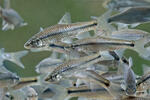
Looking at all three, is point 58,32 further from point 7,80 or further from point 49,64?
point 7,80

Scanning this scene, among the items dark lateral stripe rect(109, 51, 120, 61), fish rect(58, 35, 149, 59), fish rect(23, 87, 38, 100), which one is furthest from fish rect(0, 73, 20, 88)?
dark lateral stripe rect(109, 51, 120, 61)

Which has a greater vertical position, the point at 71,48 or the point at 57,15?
the point at 57,15

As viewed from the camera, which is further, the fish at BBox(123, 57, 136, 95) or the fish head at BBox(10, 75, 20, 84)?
the fish head at BBox(10, 75, 20, 84)

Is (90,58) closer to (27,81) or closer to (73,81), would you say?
(73,81)

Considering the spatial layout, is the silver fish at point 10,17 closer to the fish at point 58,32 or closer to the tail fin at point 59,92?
the fish at point 58,32

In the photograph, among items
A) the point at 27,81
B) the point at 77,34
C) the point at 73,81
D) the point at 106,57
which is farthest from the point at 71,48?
the point at 27,81

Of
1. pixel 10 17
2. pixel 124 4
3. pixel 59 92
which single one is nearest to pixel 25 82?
pixel 59 92

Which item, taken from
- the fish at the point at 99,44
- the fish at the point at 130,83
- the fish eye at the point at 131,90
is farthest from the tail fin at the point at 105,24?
the fish eye at the point at 131,90

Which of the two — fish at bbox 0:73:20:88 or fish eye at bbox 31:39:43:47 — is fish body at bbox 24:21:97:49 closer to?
fish eye at bbox 31:39:43:47
